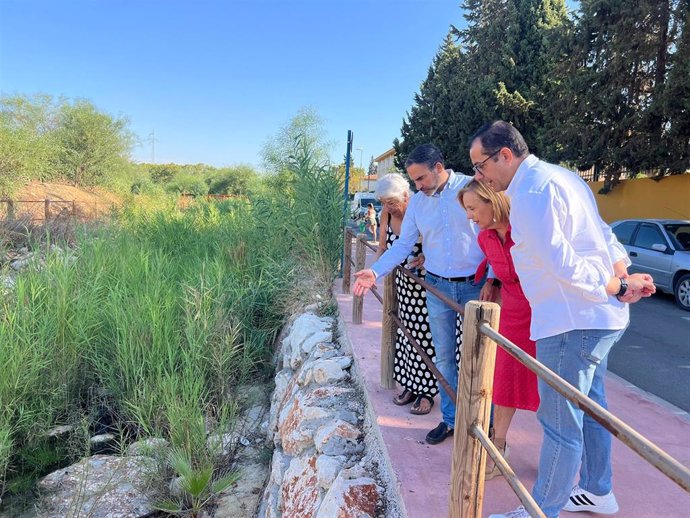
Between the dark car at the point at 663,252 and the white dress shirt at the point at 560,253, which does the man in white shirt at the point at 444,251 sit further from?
the dark car at the point at 663,252

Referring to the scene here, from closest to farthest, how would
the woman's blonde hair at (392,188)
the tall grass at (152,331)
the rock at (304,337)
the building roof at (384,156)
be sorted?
the woman's blonde hair at (392,188), the tall grass at (152,331), the rock at (304,337), the building roof at (384,156)

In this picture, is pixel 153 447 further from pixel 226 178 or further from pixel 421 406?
pixel 226 178

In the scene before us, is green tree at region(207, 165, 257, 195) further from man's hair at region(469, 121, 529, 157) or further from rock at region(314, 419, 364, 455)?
man's hair at region(469, 121, 529, 157)

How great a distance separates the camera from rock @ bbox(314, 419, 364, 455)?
8.61ft

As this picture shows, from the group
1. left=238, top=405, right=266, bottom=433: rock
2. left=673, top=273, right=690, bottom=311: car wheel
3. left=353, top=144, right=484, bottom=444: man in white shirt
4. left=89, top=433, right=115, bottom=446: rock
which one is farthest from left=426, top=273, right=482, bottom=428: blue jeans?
left=673, top=273, right=690, bottom=311: car wheel

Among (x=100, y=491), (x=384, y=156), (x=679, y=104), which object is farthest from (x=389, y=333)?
(x=384, y=156)

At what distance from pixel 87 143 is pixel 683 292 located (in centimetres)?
2630

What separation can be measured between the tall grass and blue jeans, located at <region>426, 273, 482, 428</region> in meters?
1.77

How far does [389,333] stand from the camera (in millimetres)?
3195

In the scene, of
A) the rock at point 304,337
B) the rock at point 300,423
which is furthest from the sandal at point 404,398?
the rock at point 304,337

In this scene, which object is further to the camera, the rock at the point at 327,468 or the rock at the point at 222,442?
the rock at the point at 222,442

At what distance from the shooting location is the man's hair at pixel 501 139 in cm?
176

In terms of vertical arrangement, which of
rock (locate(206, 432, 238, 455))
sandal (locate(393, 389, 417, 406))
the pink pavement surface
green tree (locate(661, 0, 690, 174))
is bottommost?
rock (locate(206, 432, 238, 455))

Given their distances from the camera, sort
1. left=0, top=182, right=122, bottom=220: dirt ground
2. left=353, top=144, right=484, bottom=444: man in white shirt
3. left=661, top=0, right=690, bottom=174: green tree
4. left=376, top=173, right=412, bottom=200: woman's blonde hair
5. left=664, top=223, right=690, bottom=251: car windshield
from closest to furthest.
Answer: left=353, top=144, right=484, bottom=444: man in white shirt, left=376, top=173, right=412, bottom=200: woman's blonde hair, left=664, top=223, right=690, bottom=251: car windshield, left=661, top=0, right=690, bottom=174: green tree, left=0, top=182, right=122, bottom=220: dirt ground
